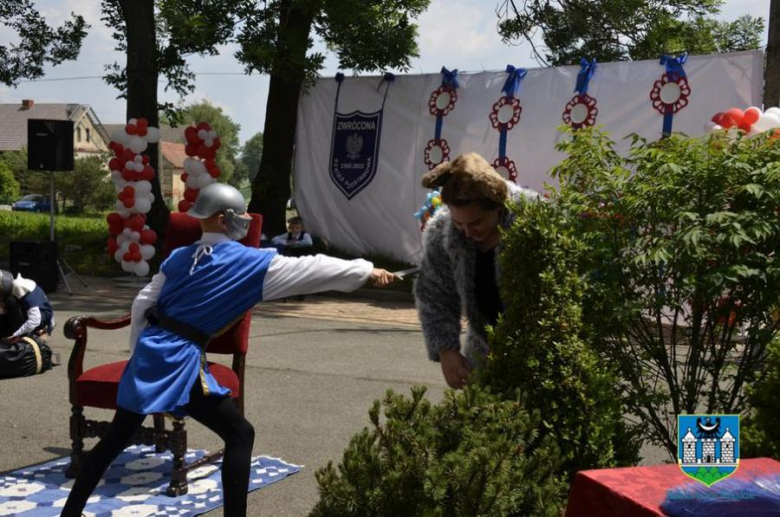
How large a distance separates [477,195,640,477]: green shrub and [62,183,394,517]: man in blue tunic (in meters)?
1.24

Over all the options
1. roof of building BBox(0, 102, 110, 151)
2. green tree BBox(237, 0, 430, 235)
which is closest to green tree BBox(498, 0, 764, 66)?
green tree BBox(237, 0, 430, 235)

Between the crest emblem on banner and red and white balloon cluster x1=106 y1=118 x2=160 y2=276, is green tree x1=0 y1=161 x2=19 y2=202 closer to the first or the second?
red and white balloon cluster x1=106 y1=118 x2=160 y2=276

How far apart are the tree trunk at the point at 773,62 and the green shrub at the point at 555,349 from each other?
9.96 m

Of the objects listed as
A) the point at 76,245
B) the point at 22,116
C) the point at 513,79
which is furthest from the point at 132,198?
the point at 22,116

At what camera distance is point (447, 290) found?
12.1 feet

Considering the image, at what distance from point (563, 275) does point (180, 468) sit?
296 cm

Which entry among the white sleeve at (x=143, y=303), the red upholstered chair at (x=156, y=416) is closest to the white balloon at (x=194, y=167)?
the red upholstered chair at (x=156, y=416)

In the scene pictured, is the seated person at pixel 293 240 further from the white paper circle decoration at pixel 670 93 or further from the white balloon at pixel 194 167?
the white paper circle decoration at pixel 670 93

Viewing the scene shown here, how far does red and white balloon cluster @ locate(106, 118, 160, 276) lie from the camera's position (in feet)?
50.2

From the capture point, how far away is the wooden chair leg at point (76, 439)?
Answer: 17.4 feet

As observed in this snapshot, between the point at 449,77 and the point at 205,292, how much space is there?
40.3 ft

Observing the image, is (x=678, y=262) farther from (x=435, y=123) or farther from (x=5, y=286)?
(x=435, y=123)

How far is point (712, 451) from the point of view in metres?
2.08

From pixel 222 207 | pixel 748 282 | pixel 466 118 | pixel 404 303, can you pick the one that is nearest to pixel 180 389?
pixel 222 207
